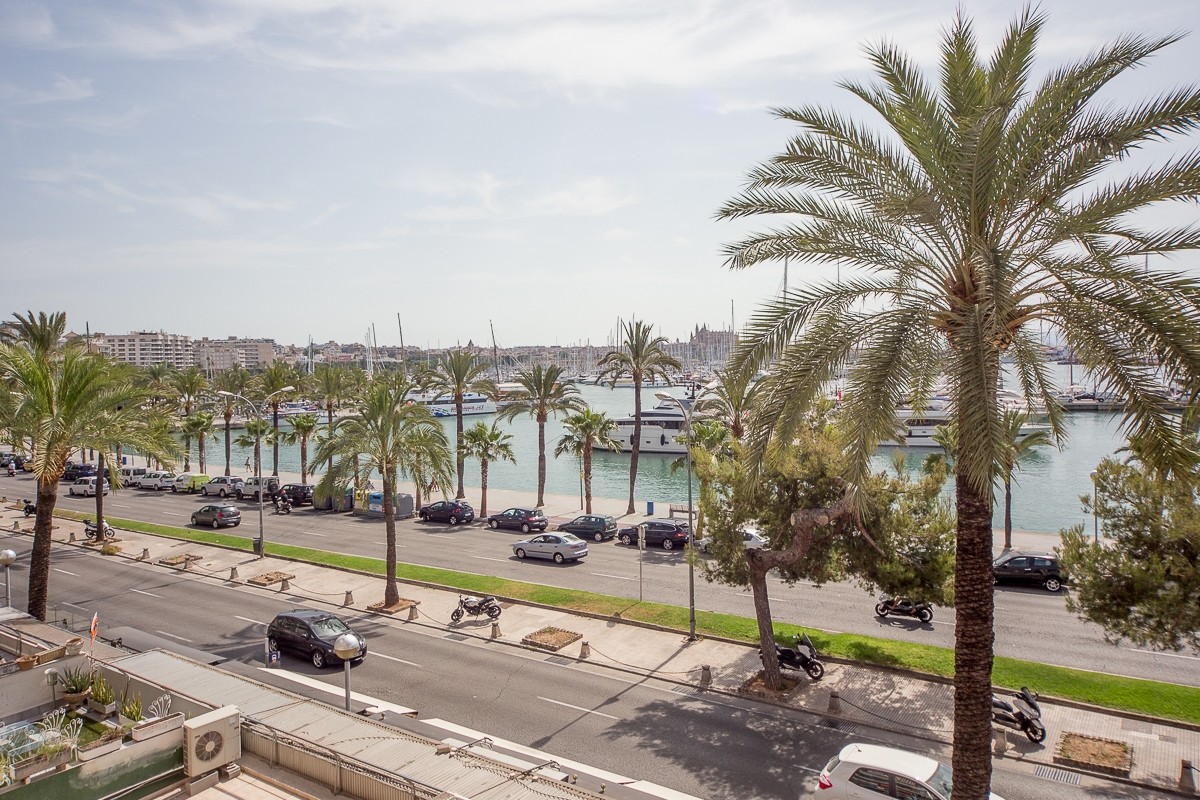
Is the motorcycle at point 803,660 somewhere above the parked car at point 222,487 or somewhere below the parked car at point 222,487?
below

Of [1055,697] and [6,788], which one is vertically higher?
[6,788]

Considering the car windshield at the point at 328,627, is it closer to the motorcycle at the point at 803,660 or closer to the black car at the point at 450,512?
the motorcycle at the point at 803,660

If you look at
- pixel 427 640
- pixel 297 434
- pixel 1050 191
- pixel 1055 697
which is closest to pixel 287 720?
pixel 1050 191

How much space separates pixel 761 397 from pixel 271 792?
7701 mm

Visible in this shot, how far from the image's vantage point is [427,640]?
2278 cm

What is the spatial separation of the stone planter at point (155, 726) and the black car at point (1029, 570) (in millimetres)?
27163

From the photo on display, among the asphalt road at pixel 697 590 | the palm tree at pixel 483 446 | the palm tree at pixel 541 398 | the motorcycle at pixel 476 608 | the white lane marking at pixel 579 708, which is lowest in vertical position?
the white lane marking at pixel 579 708

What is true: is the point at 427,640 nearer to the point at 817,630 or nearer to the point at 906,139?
the point at 817,630

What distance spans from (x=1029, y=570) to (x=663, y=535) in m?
15.3

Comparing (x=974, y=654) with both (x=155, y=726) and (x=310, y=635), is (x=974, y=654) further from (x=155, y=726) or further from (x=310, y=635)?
(x=310, y=635)

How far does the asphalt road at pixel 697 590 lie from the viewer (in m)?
20.8

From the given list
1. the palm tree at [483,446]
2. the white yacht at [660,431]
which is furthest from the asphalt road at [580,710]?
the white yacht at [660,431]

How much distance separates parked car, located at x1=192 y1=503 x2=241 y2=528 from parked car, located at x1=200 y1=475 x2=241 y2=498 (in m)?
9.87

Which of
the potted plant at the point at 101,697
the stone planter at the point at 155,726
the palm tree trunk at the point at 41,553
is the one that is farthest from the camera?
→ the palm tree trunk at the point at 41,553
